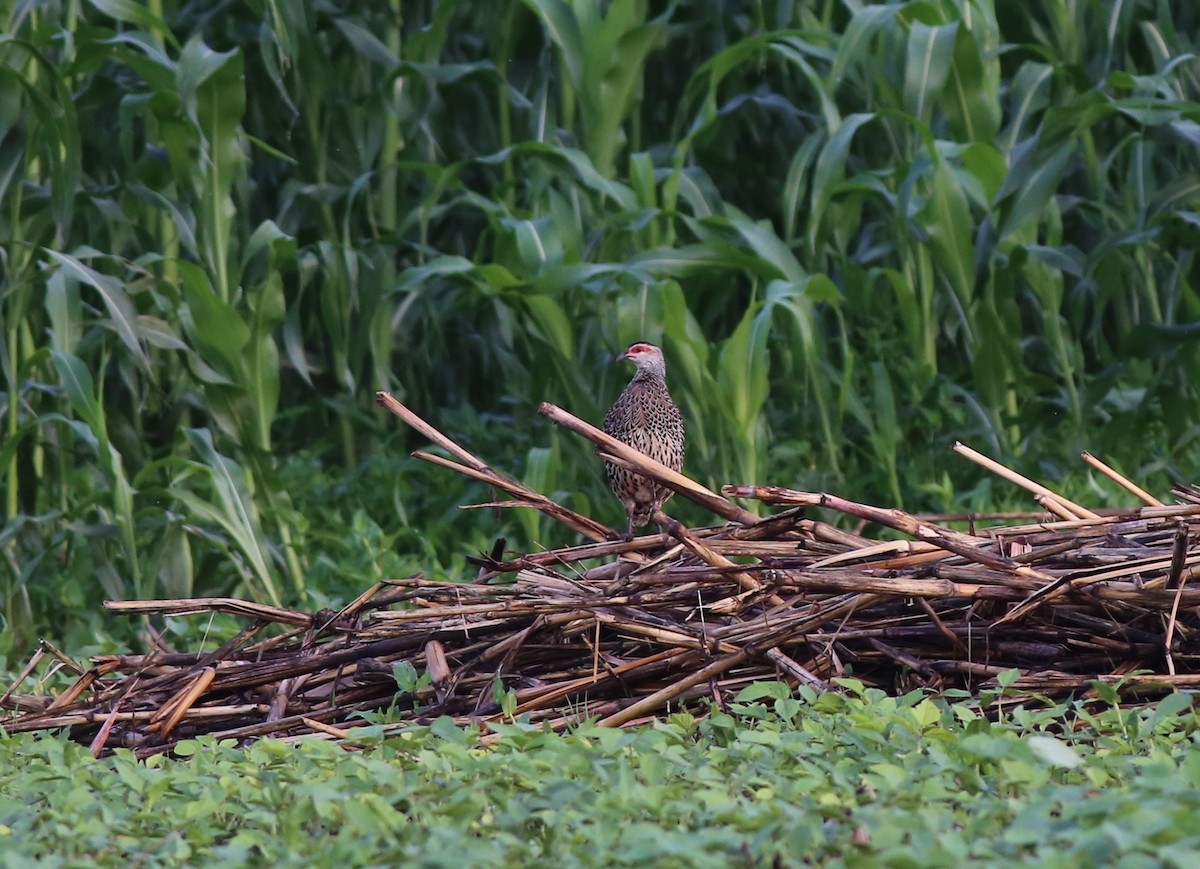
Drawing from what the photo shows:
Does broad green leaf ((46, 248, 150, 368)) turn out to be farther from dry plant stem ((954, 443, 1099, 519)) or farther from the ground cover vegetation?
dry plant stem ((954, 443, 1099, 519))

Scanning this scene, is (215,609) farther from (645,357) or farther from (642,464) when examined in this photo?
(645,357)

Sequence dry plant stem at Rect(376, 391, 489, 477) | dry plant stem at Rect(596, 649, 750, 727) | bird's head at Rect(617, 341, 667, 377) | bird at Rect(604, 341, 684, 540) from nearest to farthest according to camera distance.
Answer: dry plant stem at Rect(596, 649, 750, 727)
dry plant stem at Rect(376, 391, 489, 477)
bird at Rect(604, 341, 684, 540)
bird's head at Rect(617, 341, 667, 377)

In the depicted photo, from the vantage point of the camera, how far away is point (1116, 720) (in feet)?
8.23

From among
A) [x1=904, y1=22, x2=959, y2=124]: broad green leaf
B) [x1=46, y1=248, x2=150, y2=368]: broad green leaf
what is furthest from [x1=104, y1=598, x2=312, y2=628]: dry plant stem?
[x1=904, y1=22, x2=959, y2=124]: broad green leaf

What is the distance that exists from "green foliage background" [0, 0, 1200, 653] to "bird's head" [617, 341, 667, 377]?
0.13 m

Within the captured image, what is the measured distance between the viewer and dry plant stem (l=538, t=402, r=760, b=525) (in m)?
2.84

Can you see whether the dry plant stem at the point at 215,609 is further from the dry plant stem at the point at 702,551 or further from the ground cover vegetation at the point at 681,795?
the dry plant stem at the point at 702,551

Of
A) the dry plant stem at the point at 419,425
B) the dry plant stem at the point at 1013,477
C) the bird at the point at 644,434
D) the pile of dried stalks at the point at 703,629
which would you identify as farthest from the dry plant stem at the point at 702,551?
the bird at the point at 644,434

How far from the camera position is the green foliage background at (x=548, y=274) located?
5.07m

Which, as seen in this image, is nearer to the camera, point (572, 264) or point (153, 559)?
point (153, 559)

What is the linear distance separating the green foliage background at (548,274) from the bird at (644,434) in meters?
0.40

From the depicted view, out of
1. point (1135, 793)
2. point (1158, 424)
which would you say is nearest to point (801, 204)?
point (1158, 424)

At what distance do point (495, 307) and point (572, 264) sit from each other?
1.14 meters

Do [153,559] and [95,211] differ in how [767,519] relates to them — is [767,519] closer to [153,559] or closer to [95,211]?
[153,559]
